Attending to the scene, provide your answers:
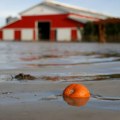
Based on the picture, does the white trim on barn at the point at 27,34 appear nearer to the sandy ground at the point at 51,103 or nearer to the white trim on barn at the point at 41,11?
the white trim on barn at the point at 41,11

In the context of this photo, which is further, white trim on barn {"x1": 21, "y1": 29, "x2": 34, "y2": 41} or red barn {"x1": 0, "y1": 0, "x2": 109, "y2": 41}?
white trim on barn {"x1": 21, "y1": 29, "x2": 34, "y2": 41}

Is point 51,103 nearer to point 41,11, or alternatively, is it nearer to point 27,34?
point 41,11

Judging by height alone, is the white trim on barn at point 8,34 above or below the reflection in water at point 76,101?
above

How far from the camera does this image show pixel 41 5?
6178cm

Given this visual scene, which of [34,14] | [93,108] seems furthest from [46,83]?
[34,14]

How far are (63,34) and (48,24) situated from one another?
13.7 ft

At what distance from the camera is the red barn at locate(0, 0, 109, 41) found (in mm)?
57031

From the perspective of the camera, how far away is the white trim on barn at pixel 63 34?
57.2 metres

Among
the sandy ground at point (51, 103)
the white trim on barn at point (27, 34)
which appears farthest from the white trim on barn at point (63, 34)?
the sandy ground at point (51, 103)

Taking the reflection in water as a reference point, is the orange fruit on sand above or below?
above

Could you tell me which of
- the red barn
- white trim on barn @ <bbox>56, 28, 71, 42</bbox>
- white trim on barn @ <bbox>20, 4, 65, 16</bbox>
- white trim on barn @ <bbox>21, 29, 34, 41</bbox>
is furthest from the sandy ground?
white trim on barn @ <bbox>21, 29, 34, 41</bbox>

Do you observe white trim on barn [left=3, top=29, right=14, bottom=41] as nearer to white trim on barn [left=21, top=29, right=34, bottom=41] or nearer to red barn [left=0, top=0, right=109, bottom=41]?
red barn [left=0, top=0, right=109, bottom=41]

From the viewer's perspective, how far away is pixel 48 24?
199 feet

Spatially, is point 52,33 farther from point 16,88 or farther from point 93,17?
point 16,88
